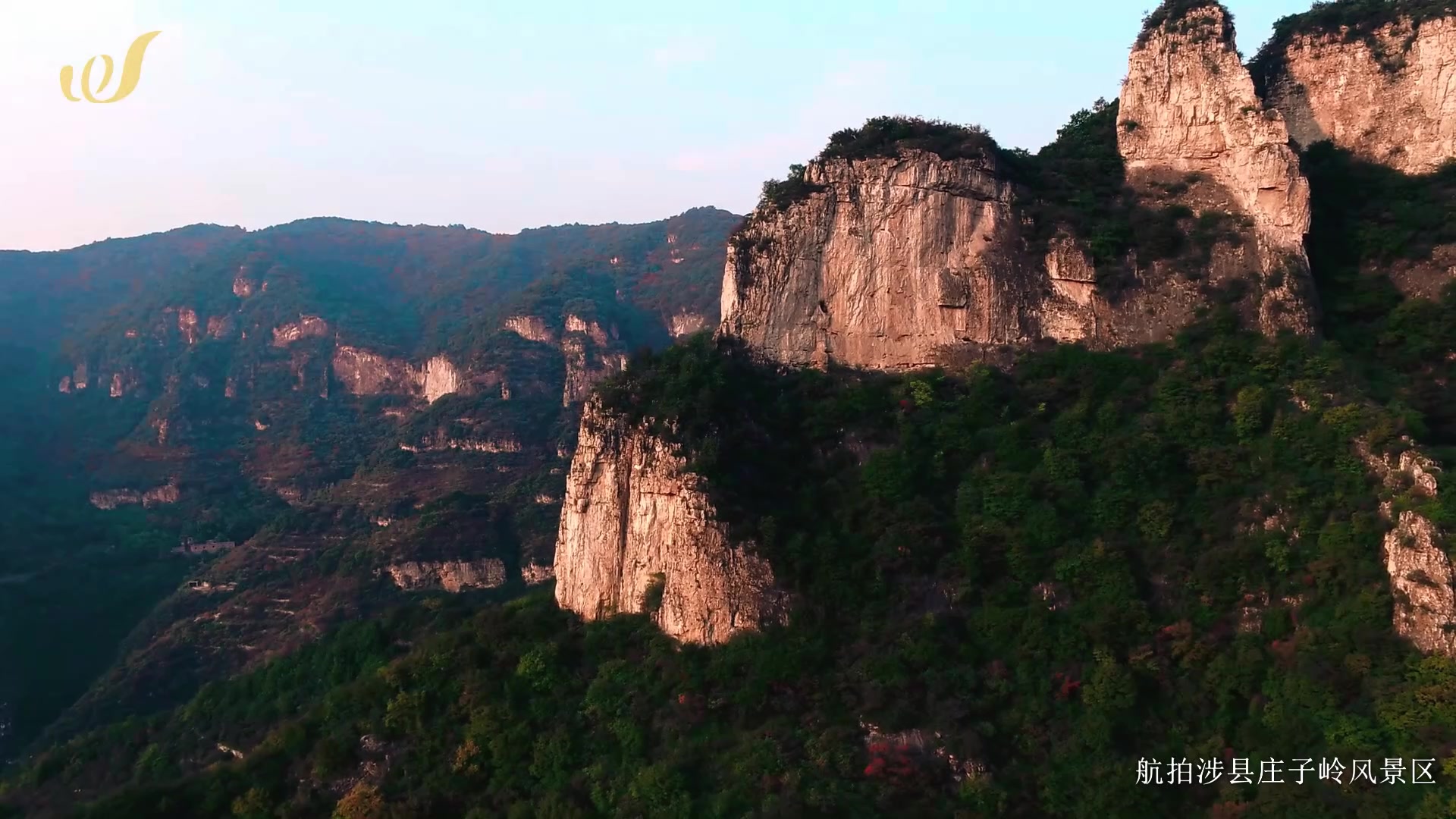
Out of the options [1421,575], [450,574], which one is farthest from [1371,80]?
[450,574]

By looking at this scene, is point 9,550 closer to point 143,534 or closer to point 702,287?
point 143,534

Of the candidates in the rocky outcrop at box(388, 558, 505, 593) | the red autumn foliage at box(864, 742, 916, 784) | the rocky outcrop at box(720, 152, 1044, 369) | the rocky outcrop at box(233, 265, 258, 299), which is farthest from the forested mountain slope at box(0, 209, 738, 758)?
the red autumn foliage at box(864, 742, 916, 784)

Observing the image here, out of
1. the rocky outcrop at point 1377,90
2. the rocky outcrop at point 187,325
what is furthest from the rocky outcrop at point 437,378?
the rocky outcrop at point 1377,90

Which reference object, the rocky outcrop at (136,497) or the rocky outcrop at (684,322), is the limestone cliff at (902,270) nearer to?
the rocky outcrop at (684,322)

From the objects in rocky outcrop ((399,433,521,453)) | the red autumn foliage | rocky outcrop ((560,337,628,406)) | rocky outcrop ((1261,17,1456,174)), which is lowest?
the red autumn foliage

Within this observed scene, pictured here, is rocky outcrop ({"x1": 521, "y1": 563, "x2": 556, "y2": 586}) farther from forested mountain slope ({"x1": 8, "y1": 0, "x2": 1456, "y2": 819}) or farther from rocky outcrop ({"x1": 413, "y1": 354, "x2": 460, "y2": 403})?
rocky outcrop ({"x1": 413, "y1": 354, "x2": 460, "y2": 403})

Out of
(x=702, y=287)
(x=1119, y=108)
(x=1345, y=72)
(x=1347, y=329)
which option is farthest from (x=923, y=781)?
(x=702, y=287)
